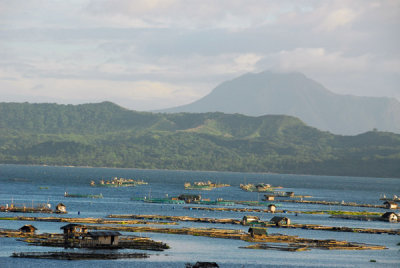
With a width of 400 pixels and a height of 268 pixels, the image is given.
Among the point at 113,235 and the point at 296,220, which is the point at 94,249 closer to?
the point at 113,235

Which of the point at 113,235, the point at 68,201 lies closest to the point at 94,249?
the point at 113,235

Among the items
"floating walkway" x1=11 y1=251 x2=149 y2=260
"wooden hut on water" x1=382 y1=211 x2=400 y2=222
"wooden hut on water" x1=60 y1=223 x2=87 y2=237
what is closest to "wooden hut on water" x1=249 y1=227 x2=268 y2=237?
"floating walkway" x1=11 y1=251 x2=149 y2=260

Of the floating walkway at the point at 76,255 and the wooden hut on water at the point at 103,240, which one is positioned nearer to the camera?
the floating walkway at the point at 76,255

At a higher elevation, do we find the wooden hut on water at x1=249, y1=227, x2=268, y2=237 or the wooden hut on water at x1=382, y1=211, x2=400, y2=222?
the wooden hut on water at x1=382, y1=211, x2=400, y2=222

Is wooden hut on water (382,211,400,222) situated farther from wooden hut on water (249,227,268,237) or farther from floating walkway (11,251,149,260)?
floating walkway (11,251,149,260)

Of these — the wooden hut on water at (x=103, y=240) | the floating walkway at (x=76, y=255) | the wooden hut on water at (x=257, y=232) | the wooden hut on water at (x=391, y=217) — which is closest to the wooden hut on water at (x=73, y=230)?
the wooden hut on water at (x=103, y=240)

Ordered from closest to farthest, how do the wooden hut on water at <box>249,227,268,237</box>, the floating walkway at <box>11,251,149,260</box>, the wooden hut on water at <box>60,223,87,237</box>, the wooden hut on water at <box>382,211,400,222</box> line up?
1. the floating walkway at <box>11,251,149,260</box>
2. the wooden hut on water at <box>60,223,87,237</box>
3. the wooden hut on water at <box>249,227,268,237</box>
4. the wooden hut on water at <box>382,211,400,222</box>

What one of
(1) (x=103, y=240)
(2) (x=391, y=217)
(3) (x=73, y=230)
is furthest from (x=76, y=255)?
(2) (x=391, y=217)

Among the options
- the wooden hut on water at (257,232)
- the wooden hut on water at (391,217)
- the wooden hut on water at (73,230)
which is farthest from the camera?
the wooden hut on water at (391,217)

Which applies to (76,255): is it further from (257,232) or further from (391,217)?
(391,217)

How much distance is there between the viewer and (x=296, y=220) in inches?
Answer: 6452

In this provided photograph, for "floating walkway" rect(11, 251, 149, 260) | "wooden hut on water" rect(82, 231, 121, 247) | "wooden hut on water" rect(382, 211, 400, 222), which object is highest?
"wooden hut on water" rect(382, 211, 400, 222)

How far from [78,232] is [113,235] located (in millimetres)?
A: 8393

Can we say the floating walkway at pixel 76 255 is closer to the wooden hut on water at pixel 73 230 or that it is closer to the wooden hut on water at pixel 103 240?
the wooden hut on water at pixel 103 240
